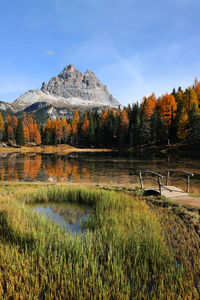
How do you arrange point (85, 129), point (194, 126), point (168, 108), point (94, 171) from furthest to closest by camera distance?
point (85, 129)
point (168, 108)
point (194, 126)
point (94, 171)

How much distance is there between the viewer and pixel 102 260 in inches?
190

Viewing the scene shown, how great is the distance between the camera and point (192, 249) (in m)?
5.28

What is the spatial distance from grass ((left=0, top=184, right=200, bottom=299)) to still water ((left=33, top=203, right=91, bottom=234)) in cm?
81

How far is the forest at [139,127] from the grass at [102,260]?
46996 mm

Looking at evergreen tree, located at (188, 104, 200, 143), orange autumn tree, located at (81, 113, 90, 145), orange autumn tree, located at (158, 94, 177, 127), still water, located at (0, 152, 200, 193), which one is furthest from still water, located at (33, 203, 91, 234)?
orange autumn tree, located at (81, 113, 90, 145)

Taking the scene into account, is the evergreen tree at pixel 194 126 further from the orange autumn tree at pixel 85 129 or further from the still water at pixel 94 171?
the orange autumn tree at pixel 85 129

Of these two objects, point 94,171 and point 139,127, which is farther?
point 139,127

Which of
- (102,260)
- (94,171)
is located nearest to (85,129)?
(94,171)

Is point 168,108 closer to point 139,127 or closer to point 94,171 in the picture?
point 139,127

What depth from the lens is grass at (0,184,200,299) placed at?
375cm

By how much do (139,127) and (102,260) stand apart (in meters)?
64.9

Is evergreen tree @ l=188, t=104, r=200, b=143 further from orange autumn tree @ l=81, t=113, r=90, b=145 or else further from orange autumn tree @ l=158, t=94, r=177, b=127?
orange autumn tree @ l=81, t=113, r=90, b=145

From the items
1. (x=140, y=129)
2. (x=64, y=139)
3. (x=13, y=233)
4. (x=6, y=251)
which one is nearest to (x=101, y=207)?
(x=13, y=233)

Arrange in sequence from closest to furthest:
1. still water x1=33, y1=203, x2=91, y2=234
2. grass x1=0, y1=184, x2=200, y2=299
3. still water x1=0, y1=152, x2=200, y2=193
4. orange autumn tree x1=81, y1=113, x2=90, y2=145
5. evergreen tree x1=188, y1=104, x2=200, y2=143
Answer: grass x1=0, y1=184, x2=200, y2=299
still water x1=33, y1=203, x2=91, y2=234
still water x1=0, y1=152, x2=200, y2=193
evergreen tree x1=188, y1=104, x2=200, y2=143
orange autumn tree x1=81, y1=113, x2=90, y2=145
